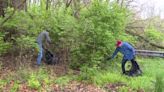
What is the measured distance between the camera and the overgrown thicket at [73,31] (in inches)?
558

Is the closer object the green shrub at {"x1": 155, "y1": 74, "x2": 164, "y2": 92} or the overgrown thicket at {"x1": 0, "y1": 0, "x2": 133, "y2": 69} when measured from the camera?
the green shrub at {"x1": 155, "y1": 74, "x2": 164, "y2": 92}

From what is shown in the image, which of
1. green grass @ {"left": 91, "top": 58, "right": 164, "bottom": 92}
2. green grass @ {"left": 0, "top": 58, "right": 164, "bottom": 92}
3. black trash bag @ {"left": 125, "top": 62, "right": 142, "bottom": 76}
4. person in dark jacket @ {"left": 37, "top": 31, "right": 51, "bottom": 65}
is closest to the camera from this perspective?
green grass @ {"left": 0, "top": 58, "right": 164, "bottom": 92}

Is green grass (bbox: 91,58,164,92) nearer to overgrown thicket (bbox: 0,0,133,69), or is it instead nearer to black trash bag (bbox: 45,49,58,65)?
overgrown thicket (bbox: 0,0,133,69)

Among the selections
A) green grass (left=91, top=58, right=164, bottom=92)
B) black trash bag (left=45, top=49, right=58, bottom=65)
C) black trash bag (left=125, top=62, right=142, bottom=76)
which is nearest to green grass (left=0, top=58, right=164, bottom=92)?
green grass (left=91, top=58, right=164, bottom=92)

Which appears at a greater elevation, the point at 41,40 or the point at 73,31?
the point at 73,31

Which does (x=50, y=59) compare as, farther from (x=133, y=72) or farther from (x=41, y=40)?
(x=133, y=72)

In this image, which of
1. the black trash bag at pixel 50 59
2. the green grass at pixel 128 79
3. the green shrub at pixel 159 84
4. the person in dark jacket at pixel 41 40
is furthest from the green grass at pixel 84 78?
the green shrub at pixel 159 84

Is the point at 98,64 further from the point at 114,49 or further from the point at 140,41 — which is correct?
the point at 140,41

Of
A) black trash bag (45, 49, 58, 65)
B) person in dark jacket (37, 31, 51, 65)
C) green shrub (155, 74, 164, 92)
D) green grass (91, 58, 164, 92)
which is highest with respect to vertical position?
green shrub (155, 74, 164, 92)

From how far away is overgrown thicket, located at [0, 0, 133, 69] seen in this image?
14172 mm

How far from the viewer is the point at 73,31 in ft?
48.5

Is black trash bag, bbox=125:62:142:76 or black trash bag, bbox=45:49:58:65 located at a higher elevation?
black trash bag, bbox=45:49:58:65

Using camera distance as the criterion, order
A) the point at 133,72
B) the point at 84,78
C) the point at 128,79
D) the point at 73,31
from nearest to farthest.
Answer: the point at 84,78 → the point at 128,79 → the point at 133,72 → the point at 73,31

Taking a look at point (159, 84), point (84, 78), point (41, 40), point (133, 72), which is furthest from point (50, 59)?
point (159, 84)
